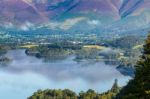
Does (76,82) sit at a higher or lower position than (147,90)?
lower

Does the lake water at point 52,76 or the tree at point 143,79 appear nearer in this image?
the tree at point 143,79

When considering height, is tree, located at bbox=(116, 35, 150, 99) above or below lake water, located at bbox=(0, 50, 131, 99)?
above

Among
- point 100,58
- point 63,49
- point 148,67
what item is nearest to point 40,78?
point 100,58

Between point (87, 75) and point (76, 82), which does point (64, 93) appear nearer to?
point (76, 82)

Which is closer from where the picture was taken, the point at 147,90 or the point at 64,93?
the point at 147,90

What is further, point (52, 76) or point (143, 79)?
point (52, 76)

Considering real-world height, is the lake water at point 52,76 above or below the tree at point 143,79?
below

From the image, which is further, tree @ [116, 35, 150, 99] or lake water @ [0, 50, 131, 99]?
lake water @ [0, 50, 131, 99]

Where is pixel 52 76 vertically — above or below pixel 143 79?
below
